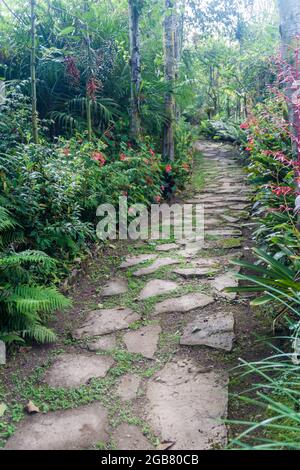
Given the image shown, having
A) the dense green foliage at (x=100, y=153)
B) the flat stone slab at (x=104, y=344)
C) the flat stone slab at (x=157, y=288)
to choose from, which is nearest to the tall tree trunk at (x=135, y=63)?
the dense green foliage at (x=100, y=153)

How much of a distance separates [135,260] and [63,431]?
88.9 inches

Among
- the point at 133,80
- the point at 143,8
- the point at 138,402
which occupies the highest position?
the point at 143,8

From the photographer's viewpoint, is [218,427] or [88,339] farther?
[88,339]

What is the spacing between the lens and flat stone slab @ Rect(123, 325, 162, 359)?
236 centimetres

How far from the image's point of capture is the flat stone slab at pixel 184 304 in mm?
2820

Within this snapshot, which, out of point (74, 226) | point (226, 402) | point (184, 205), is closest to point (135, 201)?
point (184, 205)

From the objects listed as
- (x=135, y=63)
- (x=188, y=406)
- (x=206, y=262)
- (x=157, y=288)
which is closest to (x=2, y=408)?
(x=188, y=406)

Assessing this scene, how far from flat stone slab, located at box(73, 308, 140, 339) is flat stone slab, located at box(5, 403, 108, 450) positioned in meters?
0.73

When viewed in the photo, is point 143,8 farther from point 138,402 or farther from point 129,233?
point 138,402

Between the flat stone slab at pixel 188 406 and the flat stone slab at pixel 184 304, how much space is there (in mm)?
640

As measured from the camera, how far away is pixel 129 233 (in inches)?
182

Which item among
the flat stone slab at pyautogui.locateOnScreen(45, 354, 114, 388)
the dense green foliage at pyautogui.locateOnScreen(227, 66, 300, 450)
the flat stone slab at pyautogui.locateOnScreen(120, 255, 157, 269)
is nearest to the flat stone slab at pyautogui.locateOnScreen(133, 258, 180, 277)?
the flat stone slab at pyautogui.locateOnScreen(120, 255, 157, 269)

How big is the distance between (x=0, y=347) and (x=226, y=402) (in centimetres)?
127
